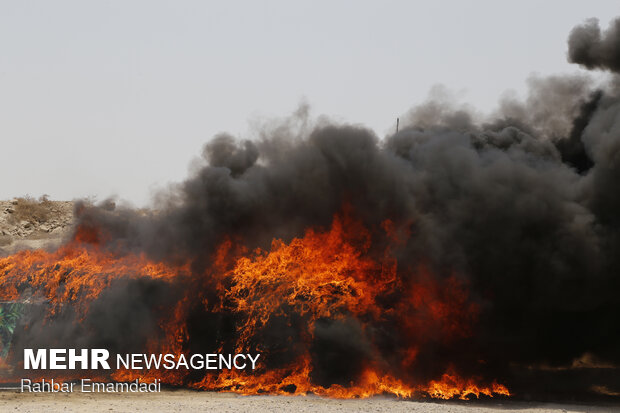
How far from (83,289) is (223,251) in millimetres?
5200

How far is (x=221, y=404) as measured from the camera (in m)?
17.6

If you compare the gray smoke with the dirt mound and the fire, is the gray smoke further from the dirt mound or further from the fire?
the dirt mound

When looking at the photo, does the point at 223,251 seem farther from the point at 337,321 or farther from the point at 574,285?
the point at 574,285

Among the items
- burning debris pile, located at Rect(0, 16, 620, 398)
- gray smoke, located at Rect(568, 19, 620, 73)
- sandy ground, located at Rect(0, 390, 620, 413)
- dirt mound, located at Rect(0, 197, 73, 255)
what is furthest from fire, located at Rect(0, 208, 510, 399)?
dirt mound, located at Rect(0, 197, 73, 255)

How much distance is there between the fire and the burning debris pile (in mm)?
58

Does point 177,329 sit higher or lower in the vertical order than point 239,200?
lower

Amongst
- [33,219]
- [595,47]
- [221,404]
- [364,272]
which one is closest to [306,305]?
[364,272]

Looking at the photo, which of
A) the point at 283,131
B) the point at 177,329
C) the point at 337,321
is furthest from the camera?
the point at 283,131

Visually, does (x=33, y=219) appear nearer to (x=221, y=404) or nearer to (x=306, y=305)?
(x=306, y=305)

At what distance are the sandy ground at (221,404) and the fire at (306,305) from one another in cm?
116

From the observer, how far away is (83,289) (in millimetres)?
22891

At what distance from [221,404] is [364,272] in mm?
6966

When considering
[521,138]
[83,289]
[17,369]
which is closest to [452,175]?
[521,138]

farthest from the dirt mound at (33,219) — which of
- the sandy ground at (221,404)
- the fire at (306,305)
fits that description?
the sandy ground at (221,404)
